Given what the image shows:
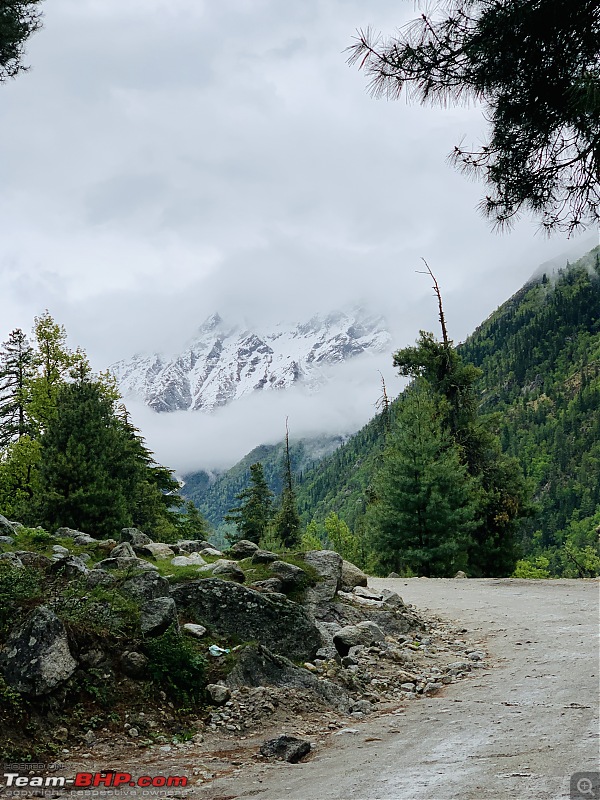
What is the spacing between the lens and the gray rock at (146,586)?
27.1 ft

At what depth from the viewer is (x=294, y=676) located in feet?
25.8

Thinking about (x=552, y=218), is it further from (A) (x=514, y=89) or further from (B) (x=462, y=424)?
(B) (x=462, y=424)

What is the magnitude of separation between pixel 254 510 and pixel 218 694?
47805mm

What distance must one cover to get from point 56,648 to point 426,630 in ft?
23.3

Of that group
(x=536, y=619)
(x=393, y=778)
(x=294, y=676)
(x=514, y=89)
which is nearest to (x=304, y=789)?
(x=393, y=778)

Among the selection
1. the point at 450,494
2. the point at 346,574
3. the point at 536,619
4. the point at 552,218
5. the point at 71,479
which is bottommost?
the point at 536,619

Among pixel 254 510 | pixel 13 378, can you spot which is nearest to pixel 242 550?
pixel 13 378

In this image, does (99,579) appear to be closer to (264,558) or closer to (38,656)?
(38,656)

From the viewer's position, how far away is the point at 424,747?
577 cm

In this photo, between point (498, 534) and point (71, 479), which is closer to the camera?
point (71, 479)

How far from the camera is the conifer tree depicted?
51594 millimetres

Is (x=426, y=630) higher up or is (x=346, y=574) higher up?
(x=346, y=574)

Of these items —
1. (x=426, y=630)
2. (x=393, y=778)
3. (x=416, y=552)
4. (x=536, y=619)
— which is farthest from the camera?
(x=416, y=552)

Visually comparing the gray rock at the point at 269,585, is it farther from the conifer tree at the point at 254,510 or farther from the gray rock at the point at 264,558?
the conifer tree at the point at 254,510
